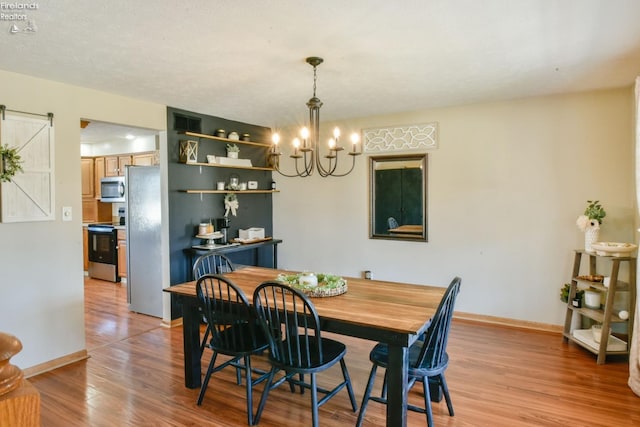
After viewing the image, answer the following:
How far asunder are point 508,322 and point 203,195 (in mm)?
3683

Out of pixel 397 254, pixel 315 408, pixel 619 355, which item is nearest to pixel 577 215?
pixel 619 355

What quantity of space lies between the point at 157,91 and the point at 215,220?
1.72m

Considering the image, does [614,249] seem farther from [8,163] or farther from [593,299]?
[8,163]

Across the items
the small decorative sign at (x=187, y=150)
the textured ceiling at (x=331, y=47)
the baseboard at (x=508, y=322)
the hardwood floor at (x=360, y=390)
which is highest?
the textured ceiling at (x=331, y=47)

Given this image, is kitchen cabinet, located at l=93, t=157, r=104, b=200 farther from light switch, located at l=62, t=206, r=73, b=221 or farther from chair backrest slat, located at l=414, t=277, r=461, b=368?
chair backrest slat, located at l=414, t=277, r=461, b=368

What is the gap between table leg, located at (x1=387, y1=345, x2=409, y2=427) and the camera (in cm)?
198

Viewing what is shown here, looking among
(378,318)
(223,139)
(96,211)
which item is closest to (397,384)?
(378,318)

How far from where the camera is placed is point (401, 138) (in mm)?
4617

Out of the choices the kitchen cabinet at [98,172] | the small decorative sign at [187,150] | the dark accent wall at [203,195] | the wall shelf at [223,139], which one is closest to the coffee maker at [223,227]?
the dark accent wall at [203,195]

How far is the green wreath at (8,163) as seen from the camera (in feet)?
9.50

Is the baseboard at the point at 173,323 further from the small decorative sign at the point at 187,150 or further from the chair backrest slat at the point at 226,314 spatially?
the chair backrest slat at the point at 226,314

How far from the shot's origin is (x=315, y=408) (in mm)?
2207

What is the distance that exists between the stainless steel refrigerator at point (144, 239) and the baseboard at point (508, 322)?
11.4 ft

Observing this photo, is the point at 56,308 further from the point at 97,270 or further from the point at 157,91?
the point at 97,270
